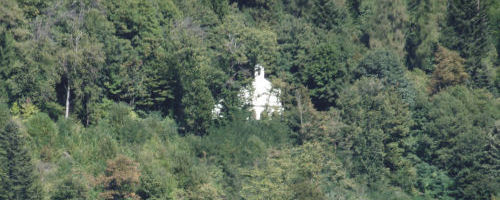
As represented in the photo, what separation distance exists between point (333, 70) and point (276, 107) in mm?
5753

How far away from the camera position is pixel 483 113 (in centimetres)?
9238

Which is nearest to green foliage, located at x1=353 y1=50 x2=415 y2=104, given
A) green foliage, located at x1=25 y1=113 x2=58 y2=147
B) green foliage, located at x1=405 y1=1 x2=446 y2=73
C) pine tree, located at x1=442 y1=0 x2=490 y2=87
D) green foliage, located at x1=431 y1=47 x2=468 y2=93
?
green foliage, located at x1=431 y1=47 x2=468 y2=93

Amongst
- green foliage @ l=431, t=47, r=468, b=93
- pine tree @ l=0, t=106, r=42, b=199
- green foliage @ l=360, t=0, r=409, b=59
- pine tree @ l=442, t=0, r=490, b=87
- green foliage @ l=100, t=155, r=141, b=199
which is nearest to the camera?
pine tree @ l=0, t=106, r=42, b=199

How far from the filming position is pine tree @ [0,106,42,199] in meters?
69.8

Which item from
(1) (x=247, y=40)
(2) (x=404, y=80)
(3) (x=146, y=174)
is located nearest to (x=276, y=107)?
(1) (x=247, y=40)

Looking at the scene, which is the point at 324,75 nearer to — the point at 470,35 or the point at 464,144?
the point at 464,144

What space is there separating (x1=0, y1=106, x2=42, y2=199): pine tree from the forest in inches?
3.4

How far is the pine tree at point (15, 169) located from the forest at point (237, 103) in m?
0.09

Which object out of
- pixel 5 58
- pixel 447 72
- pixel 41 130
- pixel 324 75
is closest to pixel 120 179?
pixel 41 130

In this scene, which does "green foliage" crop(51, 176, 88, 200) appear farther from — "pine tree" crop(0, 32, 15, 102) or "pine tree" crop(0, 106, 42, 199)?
"pine tree" crop(0, 32, 15, 102)

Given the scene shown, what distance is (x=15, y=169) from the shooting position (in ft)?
231

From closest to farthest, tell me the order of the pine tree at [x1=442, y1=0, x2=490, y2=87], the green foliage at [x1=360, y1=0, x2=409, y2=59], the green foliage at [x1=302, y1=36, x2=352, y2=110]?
the green foliage at [x1=302, y1=36, x2=352, y2=110] → the pine tree at [x1=442, y1=0, x2=490, y2=87] → the green foliage at [x1=360, y1=0, x2=409, y2=59]

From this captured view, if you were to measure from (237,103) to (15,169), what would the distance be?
Result: 70.2 feet

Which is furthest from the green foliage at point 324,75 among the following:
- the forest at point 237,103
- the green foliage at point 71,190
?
the green foliage at point 71,190
